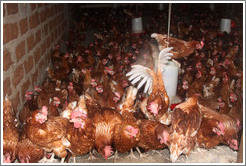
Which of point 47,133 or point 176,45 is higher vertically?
point 176,45

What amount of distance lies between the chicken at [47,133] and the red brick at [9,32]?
71cm

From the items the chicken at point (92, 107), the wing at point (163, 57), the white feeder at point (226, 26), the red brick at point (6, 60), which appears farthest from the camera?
the white feeder at point (226, 26)

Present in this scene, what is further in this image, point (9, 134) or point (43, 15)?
point (43, 15)

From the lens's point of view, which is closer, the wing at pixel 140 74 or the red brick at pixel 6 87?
the red brick at pixel 6 87

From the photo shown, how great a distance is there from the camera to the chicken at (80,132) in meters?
1.69

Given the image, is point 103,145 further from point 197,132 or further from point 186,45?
A: point 186,45

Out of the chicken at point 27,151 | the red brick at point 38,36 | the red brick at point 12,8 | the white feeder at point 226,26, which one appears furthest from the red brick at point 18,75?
the white feeder at point 226,26

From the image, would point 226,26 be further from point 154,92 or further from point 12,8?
point 12,8

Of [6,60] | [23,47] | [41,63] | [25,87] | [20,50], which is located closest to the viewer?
[6,60]

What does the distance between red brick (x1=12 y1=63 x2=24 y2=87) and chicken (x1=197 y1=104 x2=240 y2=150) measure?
5.53ft

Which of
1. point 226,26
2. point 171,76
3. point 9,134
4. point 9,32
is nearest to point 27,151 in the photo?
point 9,134

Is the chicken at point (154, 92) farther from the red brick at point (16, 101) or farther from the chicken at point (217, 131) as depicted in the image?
the red brick at point (16, 101)

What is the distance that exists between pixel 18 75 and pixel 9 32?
0.44m

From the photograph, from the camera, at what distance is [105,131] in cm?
193
